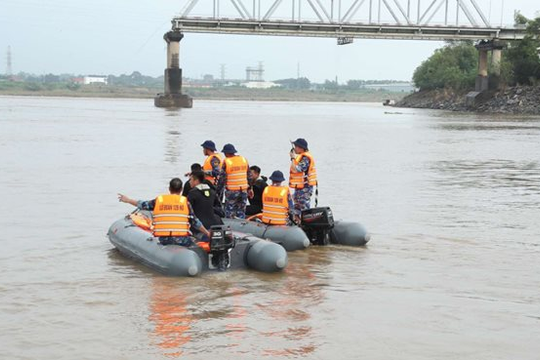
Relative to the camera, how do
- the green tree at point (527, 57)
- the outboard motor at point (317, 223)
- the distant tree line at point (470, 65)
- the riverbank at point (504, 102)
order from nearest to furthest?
the outboard motor at point (317, 223) → the riverbank at point (504, 102) → the green tree at point (527, 57) → the distant tree line at point (470, 65)

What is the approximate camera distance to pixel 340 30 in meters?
107

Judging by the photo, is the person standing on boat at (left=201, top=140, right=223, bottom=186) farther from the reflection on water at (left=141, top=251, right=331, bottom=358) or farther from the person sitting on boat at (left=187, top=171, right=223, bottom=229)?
the reflection on water at (left=141, top=251, right=331, bottom=358)

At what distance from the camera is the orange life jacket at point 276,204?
48.1 ft

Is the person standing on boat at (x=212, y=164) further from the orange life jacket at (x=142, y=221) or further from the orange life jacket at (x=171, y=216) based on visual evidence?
the orange life jacket at (x=171, y=216)

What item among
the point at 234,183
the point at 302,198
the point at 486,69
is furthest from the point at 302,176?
the point at 486,69

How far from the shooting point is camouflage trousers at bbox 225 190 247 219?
51.2ft

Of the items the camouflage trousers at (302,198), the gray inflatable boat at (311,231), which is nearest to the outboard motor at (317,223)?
the gray inflatable boat at (311,231)

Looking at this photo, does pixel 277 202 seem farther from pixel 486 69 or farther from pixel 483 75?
pixel 486 69

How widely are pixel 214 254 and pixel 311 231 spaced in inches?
115

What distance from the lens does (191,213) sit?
12.9 m

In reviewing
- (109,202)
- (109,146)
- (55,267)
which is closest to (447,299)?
(55,267)

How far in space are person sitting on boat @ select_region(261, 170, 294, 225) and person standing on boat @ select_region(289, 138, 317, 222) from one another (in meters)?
0.94

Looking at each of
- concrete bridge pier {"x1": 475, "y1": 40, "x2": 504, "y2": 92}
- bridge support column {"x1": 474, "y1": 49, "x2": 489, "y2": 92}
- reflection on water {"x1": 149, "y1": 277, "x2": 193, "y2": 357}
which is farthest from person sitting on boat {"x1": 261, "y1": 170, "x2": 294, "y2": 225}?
bridge support column {"x1": 474, "y1": 49, "x2": 489, "y2": 92}

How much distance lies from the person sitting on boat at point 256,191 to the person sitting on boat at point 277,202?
102 centimetres
